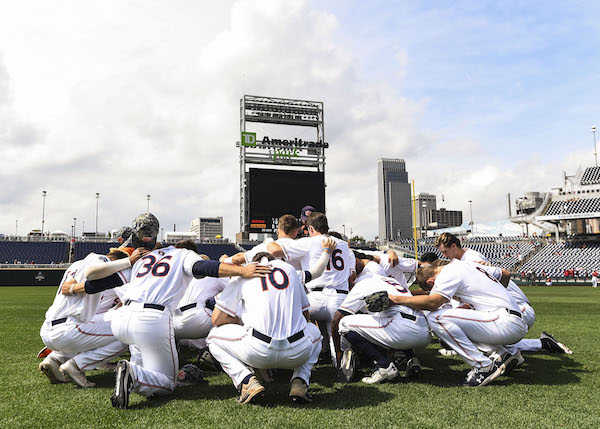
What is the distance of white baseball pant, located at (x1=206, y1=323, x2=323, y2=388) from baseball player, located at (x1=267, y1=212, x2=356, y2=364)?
1302 mm

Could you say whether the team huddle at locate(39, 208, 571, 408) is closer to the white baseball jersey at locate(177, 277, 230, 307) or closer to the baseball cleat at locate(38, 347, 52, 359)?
the white baseball jersey at locate(177, 277, 230, 307)

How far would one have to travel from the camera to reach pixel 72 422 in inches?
131

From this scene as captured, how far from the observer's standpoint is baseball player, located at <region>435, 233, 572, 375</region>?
461 cm

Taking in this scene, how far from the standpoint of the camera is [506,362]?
4430 mm

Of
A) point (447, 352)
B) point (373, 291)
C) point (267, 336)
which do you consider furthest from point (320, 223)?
point (447, 352)

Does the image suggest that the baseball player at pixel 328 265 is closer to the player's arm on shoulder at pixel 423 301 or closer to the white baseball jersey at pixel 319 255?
the white baseball jersey at pixel 319 255

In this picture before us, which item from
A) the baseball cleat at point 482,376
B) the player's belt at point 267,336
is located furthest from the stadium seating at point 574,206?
the player's belt at point 267,336

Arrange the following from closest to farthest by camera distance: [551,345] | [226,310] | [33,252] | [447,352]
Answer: [226,310] → [551,345] → [447,352] → [33,252]

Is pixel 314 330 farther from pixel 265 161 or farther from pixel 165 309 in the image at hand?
pixel 265 161

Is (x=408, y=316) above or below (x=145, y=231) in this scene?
below

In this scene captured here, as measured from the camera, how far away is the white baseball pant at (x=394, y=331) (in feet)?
14.7

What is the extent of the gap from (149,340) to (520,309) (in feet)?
13.3

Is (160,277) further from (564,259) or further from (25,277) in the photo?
(564,259)

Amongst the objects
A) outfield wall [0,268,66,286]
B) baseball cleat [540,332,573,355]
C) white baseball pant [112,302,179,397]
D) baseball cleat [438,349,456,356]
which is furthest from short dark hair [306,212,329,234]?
outfield wall [0,268,66,286]
